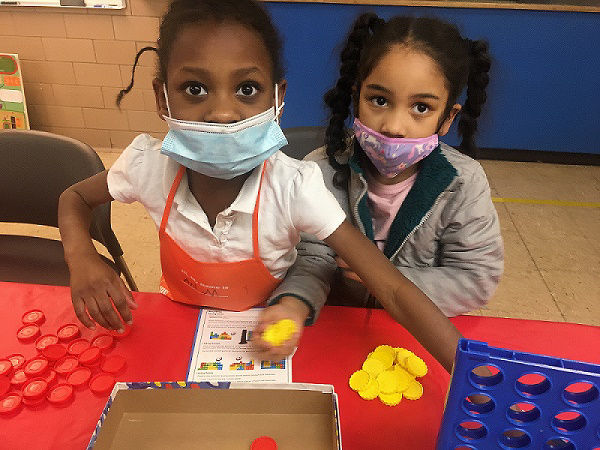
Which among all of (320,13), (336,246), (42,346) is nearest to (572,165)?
(320,13)

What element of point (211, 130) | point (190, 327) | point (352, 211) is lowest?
point (190, 327)

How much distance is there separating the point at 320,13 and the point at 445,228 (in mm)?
2323

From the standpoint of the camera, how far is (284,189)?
93 centimetres

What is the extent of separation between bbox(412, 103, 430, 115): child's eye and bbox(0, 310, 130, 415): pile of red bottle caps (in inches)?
27.7

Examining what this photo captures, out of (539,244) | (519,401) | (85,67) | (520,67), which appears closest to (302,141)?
(519,401)

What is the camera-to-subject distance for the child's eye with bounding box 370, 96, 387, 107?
0.97 metres

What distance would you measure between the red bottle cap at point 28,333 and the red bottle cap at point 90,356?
0.36 feet

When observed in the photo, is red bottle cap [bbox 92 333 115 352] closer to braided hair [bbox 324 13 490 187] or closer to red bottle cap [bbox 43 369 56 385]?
red bottle cap [bbox 43 369 56 385]

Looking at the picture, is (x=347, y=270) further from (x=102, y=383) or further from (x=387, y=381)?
(x=102, y=383)

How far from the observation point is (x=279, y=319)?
838 millimetres

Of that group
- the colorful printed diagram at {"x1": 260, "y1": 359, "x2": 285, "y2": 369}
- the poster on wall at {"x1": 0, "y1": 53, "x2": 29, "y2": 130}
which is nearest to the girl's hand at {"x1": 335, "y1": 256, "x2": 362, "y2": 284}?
the colorful printed diagram at {"x1": 260, "y1": 359, "x2": 285, "y2": 369}

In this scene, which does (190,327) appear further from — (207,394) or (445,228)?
(445,228)

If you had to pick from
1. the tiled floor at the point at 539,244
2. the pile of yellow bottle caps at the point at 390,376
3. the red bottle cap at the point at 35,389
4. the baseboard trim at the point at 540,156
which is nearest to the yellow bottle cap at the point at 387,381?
the pile of yellow bottle caps at the point at 390,376

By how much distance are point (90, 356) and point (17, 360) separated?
0.12 m
